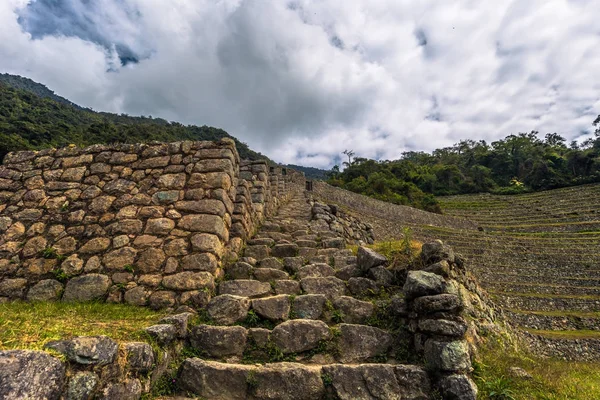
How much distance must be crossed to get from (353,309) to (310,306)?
1.54ft

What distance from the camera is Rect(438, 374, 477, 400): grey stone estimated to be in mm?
2188

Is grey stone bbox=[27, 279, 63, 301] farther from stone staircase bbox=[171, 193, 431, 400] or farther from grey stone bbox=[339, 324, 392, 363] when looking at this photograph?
grey stone bbox=[339, 324, 392, 363]

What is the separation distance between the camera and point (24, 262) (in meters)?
3.74

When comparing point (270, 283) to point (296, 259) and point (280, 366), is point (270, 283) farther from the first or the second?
point (280, 366)

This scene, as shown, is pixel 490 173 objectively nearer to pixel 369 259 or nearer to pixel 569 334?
pixel 569 334

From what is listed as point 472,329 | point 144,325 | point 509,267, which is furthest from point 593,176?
point 144,325

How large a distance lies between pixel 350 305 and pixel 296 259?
130 centimetres

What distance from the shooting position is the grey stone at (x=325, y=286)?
3.57 meters

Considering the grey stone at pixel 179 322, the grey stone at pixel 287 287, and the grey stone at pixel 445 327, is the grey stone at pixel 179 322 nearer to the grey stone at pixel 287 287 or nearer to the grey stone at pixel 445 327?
the grey stone at pixel 287 287

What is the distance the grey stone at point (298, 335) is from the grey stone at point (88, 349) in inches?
53.9

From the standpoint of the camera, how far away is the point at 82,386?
1672 millimetres

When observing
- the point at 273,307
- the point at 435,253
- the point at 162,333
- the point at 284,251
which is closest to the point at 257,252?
the point at 284,251

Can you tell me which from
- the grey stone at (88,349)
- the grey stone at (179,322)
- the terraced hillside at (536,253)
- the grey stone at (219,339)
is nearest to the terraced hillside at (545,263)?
the terraced hillside at (536,253)

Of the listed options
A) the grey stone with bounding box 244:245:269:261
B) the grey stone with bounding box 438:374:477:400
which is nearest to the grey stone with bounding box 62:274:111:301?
the grey stone with bounding box 244:245:269:261
